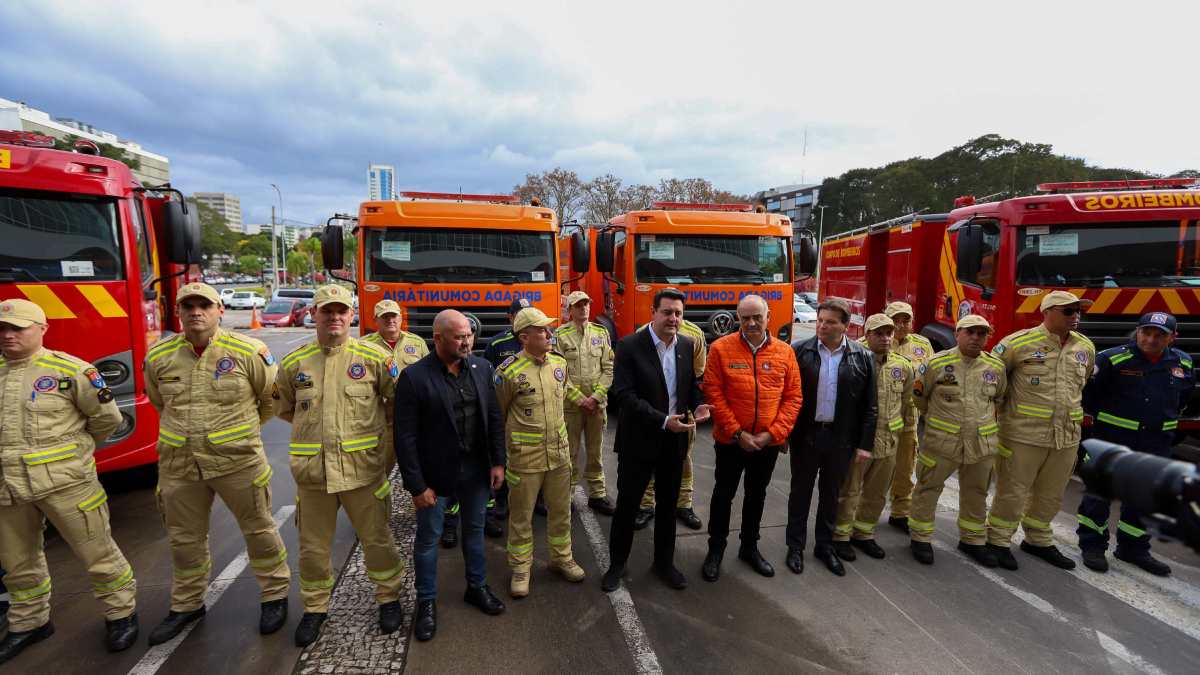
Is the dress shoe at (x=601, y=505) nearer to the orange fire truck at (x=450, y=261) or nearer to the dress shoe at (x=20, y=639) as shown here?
the orange fire truck at (x=450, y=261)

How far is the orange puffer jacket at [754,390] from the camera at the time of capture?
3.35 m

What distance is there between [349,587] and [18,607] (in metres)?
1.53

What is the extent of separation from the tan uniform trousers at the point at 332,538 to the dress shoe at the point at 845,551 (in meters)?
2.82

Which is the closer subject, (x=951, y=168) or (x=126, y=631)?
(x=126, y=631)

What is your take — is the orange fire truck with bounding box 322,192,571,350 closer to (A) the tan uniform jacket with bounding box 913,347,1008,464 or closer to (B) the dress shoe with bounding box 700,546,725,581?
(B) the dress shoe with bounding box 700,546,725,581

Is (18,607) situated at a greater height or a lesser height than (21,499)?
lesser

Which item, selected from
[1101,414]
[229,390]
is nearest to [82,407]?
[229,390]

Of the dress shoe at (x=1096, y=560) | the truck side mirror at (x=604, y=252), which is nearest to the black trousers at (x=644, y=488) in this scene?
the dress shoe at (x=1096, y=560)

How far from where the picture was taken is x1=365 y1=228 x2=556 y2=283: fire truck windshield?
5.88 meters

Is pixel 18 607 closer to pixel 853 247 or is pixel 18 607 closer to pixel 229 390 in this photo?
pixel 229 390

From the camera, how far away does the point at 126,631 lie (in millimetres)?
2855

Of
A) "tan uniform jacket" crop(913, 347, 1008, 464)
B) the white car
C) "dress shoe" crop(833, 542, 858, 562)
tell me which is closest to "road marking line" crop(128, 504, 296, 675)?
"dress shoe" crop(833, 542, 858, 562)

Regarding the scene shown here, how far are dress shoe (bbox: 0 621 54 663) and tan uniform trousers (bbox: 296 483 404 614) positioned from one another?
52.0 inches

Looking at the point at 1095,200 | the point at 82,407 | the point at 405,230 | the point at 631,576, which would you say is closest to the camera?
the point at 82,407
